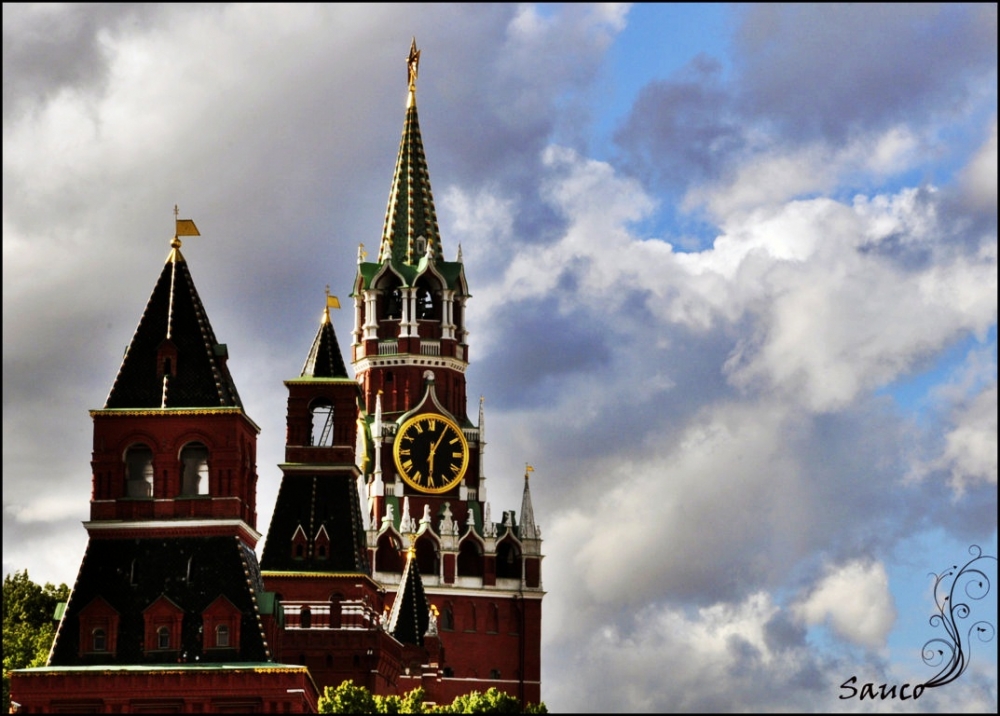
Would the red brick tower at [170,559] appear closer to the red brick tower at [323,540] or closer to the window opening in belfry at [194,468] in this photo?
the window opening in belfry at [194,468]

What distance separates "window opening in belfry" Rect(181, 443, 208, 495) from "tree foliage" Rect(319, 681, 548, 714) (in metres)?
19.2

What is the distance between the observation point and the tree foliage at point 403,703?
486 ft

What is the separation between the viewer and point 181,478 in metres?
128

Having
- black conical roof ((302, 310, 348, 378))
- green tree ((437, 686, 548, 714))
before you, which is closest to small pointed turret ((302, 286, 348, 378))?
black conical roof ((302, 310, 348, 378))

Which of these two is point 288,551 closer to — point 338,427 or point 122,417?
point 338,427

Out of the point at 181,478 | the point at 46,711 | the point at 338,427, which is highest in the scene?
the point at 338,427

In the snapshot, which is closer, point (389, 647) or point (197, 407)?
point (197, 407)

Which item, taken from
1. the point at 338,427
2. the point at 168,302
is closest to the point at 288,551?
the point at 338,427

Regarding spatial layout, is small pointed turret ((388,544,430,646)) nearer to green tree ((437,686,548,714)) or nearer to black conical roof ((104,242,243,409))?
green tree ((437,686,548,714))

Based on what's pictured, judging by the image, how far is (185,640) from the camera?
125 metres

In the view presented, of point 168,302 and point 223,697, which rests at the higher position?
point 168,302

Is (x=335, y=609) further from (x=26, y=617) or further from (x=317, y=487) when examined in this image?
(x=26, y=617)

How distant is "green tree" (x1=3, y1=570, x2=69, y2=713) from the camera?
6791 inches

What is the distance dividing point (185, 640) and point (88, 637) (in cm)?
377
